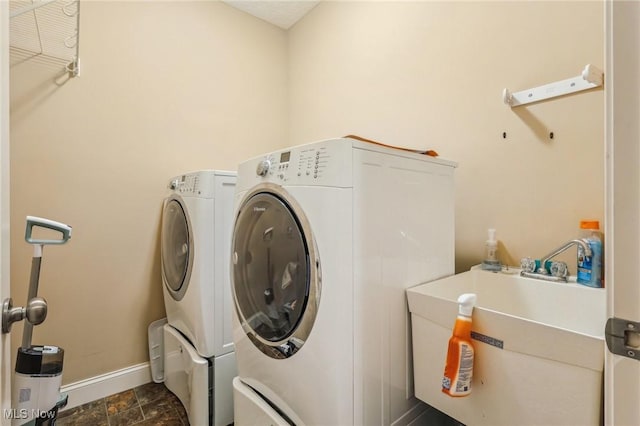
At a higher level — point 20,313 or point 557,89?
point 557,89

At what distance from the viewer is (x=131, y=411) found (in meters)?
1.64

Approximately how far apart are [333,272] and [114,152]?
1730mm

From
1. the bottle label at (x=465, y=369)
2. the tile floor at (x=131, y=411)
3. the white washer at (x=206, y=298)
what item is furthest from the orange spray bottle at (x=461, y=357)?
the tile floor at (x=131, y=411)

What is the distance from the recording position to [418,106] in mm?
1654

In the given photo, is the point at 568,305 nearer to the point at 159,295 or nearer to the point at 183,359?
the point at 183,359

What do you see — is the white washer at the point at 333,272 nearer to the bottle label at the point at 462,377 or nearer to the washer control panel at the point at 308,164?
the washer control panel at the point at 308,164

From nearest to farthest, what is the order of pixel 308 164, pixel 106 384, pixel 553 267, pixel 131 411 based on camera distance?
pixel 308 164 → pixel 553 267 → pixel 131 411 → pixel 106 384

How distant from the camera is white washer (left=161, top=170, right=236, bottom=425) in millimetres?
1403

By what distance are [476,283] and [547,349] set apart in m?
0.55

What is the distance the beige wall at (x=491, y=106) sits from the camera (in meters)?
1.13

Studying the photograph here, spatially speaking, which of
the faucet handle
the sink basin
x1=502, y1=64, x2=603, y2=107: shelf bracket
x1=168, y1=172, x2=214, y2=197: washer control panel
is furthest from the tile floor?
x1=502, y1=64, x2=603, y2=107: shelf bracket

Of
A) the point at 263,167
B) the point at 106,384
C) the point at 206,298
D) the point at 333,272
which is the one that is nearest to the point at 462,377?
the point at 333,272

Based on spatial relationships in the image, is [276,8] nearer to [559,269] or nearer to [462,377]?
[559,269]

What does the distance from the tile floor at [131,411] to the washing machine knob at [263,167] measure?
143 centimetres
